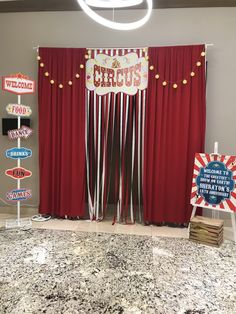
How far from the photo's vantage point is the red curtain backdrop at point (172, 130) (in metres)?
3.42

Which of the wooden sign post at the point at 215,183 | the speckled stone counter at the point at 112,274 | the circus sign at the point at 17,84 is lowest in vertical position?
the speckled stone counter at the point at 112,274

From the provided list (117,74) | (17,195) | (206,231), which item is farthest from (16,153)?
(206,231)

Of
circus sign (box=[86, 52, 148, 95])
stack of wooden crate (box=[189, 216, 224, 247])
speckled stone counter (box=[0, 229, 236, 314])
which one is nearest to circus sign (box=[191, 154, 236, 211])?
stack of wooden crate (box=[189, 216, 224, 247])

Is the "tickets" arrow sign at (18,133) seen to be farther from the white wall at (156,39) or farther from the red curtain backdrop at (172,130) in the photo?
the red curtain backdrop at (172,130)

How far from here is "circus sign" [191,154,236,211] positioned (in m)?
3.10

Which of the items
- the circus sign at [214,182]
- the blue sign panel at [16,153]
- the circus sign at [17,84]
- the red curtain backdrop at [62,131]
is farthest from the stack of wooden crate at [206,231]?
the circus sign at [17,84]

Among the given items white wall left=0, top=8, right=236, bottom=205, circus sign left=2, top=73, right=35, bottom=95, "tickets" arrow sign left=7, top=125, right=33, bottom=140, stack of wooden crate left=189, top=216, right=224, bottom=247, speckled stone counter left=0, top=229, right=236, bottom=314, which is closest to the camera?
speckled stone counter left=0, top=229, right=236, bottom=314

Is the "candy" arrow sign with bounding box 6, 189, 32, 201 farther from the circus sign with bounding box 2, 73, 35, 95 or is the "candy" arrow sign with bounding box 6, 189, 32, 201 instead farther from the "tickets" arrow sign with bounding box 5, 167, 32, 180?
the circus sign with bounding box 2, 73, 35, 95

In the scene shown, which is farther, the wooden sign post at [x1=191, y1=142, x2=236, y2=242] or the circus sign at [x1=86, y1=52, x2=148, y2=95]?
the circus sign at [x1=86, y1=52, x2=148, y2=95]

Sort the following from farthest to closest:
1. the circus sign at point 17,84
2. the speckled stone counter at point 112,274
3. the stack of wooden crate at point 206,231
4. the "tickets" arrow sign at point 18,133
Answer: the "tickets" arrow sign at point 18,133, the circus sign at point 17,84, the stack of wooden crate at point 206,231, the speckled stone counter at point 112,274

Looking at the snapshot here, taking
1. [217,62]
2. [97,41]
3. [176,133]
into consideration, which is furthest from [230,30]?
[97,41]

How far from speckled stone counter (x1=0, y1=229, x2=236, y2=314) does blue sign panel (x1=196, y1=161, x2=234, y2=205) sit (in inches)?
21.2

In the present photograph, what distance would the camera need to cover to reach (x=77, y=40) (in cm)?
376

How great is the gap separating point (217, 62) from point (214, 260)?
2.39m
